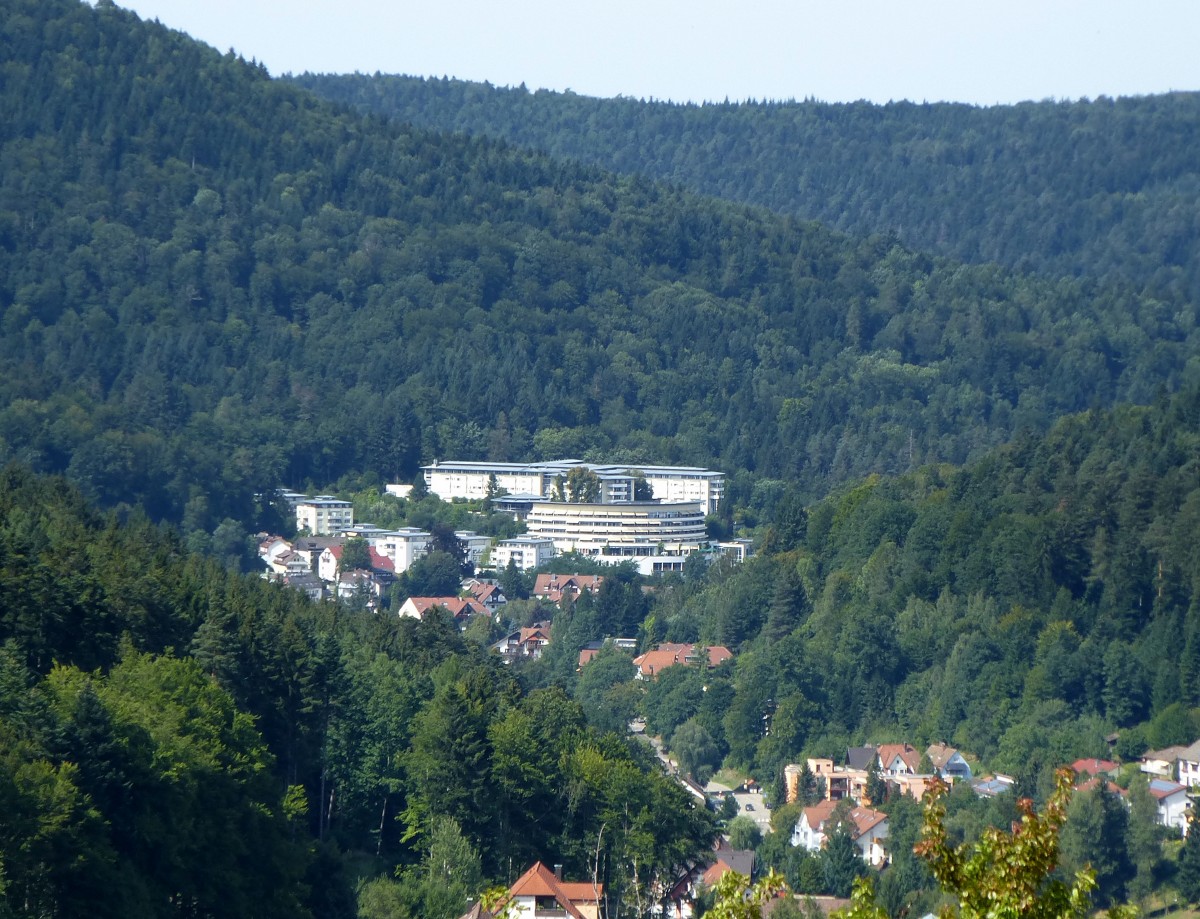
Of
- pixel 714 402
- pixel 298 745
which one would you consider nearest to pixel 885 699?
pixel 298 745

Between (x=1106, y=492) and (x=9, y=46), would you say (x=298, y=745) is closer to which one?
(x=1106, y=492)

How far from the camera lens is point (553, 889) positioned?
37.8 metres

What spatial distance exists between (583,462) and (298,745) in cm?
9779

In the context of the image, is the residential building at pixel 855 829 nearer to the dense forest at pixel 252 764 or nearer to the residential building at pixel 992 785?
the residential building at pixel 992 785

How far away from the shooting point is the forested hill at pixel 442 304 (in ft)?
455

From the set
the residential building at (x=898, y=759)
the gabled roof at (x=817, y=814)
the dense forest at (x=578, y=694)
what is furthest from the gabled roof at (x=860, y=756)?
the gabled roof at (x=817, y=814)

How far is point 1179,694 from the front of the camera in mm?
63906

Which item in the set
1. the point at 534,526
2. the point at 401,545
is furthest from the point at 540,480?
the point at 401,545

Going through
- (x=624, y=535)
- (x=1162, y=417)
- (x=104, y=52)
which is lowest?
(x=624, y=535)

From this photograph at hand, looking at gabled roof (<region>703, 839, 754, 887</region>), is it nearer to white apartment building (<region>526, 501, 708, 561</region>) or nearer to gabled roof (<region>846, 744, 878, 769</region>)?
gabled roof (<region>846, 744, 878, 769</region>)

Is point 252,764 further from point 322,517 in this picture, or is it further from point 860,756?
point 322,517

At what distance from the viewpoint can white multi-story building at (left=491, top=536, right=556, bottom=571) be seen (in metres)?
113

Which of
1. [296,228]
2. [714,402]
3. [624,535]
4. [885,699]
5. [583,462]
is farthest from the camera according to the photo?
[296,228]

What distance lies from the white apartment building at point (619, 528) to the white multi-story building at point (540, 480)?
7040mm
